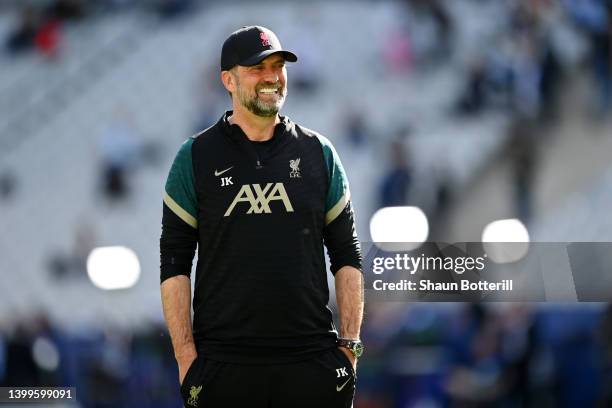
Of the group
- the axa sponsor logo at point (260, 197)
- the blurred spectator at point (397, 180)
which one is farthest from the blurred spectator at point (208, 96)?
the axa sponsor logo at point (260, 197)

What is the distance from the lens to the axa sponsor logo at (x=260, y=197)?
2453mm

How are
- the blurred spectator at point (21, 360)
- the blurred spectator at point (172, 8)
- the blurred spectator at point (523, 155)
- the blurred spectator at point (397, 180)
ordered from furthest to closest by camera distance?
1. the blurred spectator at point (172, 8)
2. the blurred spectator at point (523, 155)
3. the blurred spectator at point (397, 180)
4. the blurred spectator at point (21, 360)

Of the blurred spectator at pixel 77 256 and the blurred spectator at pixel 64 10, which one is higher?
the blurred spectator at pixel 64 10

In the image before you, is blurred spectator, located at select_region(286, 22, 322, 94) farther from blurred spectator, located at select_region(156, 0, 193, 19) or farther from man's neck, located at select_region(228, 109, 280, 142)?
man's neck, located at select_region(228, 109, 280, 142)

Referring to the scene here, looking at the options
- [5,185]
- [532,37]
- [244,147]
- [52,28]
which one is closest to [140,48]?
[52,28]

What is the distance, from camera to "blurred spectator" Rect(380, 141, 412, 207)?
489 cm

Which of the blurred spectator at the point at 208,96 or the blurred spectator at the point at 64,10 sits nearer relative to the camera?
the blurred spectator at the point at 208,96

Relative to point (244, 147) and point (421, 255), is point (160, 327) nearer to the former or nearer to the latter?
point (421, 255)

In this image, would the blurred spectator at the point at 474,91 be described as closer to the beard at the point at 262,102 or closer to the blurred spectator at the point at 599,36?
the blurred spectator at the point at 599,36

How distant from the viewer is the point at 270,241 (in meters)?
2.44

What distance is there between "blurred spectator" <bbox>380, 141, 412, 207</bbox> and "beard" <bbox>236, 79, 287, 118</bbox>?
2387 millimetres

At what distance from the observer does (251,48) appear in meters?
2.48

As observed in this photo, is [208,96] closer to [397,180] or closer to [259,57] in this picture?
[397,180]

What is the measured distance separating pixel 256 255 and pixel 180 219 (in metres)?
0.21
